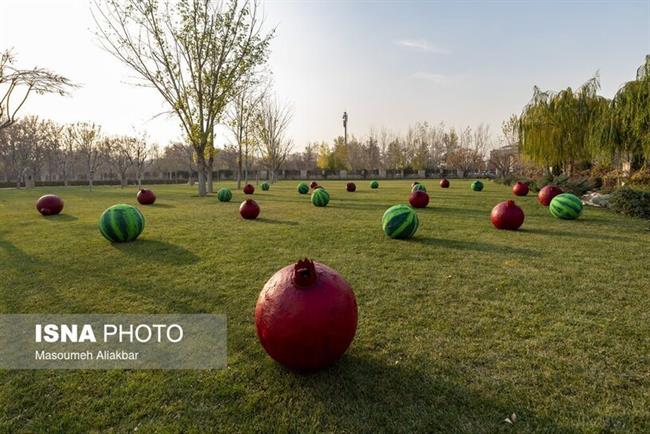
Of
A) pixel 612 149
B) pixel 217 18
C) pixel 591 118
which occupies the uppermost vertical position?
pixel 217 18

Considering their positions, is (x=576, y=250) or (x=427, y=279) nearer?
(x=427, y=279)

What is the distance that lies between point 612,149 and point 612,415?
21806mm

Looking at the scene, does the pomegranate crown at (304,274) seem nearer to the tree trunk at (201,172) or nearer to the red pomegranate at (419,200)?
the red pomegranate at (419,200)

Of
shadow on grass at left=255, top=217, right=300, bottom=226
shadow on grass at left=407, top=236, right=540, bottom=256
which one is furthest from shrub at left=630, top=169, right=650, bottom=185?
shadow on grass at left=255, top=217, right=300, bottom=226

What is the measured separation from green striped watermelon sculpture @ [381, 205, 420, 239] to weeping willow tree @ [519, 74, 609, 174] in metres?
22.0

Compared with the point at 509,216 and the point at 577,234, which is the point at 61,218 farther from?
the point at 577,234

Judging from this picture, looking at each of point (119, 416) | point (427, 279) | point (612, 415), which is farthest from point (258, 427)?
point (427, 279)

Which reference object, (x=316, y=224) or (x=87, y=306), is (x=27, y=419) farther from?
(x=316, y=224)

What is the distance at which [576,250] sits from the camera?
8242 mm

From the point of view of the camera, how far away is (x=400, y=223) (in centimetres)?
932

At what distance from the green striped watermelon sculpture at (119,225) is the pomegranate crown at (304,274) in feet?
25.1

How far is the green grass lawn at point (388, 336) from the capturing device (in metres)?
2.91

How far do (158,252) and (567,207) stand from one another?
1332 cm

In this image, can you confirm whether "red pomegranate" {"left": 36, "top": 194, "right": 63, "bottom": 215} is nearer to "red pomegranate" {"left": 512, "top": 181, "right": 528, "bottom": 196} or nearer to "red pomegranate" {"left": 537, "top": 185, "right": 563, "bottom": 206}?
"red pomegranate" {"left": 537, "top": 185, "right": 563, "bottom": 206}
